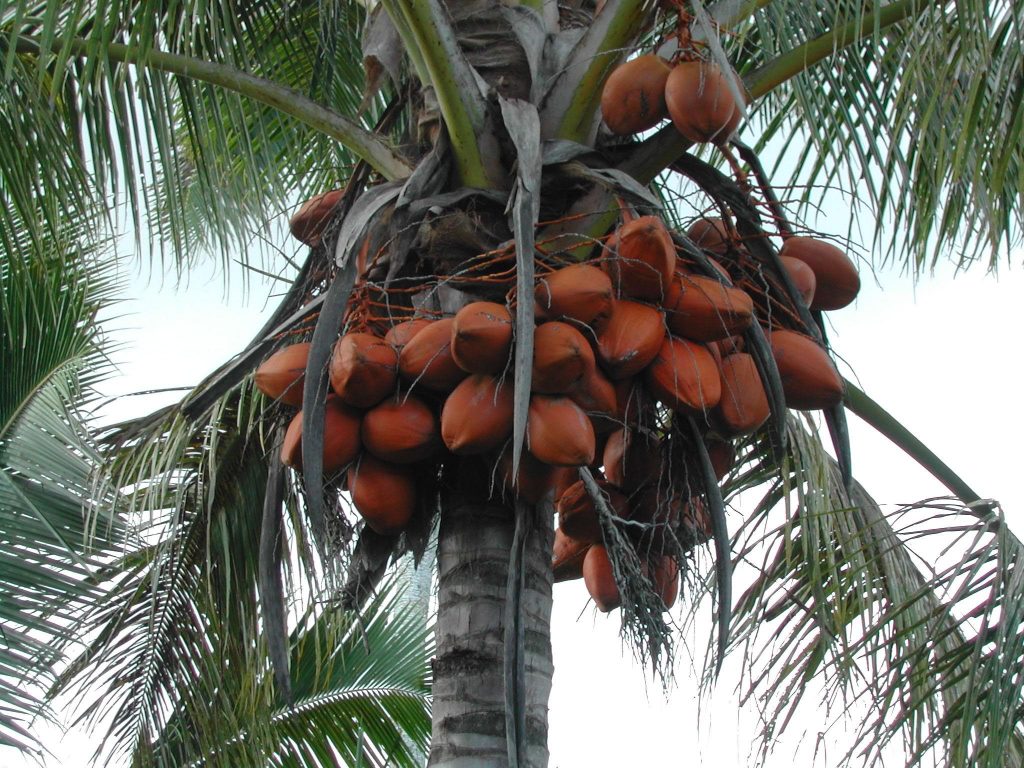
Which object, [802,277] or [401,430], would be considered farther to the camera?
[802,277]

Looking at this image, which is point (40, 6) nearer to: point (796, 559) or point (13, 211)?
point (13, 211)

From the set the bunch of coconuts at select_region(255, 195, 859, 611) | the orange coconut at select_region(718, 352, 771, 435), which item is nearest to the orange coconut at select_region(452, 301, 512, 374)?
the bunch of coconuts at select_region(255, 195, 859, 611)

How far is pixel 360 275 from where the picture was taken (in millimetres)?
2061

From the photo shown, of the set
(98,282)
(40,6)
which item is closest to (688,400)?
(40,6)

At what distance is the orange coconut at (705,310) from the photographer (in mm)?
1881

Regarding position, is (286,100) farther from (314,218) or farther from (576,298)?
(576,298)

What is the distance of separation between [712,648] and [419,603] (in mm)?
2850

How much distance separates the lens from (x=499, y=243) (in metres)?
2.10

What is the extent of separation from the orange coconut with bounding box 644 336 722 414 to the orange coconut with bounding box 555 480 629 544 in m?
0.33

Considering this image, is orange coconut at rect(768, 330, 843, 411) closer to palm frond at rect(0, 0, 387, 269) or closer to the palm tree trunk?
the palm tree trunk

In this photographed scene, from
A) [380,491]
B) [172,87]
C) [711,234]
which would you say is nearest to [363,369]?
[380,491]

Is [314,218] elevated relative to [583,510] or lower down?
elevated

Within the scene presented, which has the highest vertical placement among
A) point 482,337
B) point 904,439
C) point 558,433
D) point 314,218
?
point 314,218

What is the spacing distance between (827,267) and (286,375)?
0.94 metres
